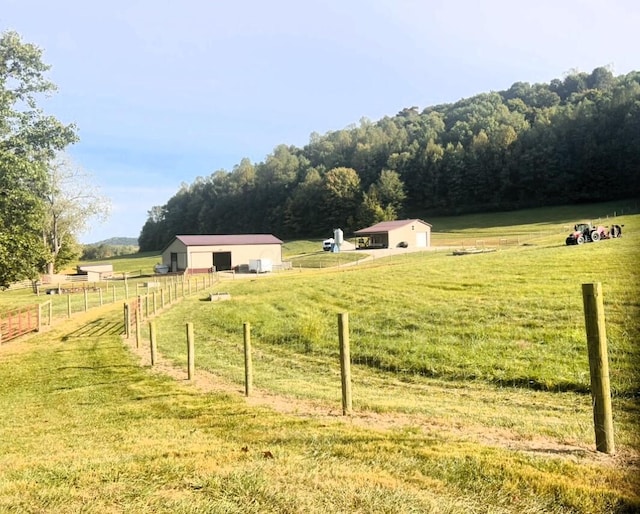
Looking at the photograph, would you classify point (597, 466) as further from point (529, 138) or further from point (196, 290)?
point (529, 138)

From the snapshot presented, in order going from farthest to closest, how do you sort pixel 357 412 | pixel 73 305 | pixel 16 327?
pixel 73 305, pixel 16 327, pixel 357 412

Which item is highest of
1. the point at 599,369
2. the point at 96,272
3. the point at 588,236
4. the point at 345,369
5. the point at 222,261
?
the point at 588,236

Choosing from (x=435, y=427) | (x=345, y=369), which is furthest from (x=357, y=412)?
(x=435, y=427)

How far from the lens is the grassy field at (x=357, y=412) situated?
160 inches

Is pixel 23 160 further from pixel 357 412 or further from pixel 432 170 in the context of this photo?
pixel 432 170

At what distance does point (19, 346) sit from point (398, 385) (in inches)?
583

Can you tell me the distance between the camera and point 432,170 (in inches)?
4449

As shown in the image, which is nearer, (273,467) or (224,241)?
(273,467)

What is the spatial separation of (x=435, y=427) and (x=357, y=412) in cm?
138

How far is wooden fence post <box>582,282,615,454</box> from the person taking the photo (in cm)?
491

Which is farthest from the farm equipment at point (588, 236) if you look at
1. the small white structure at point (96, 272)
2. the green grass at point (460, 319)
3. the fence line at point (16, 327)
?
the small white structure at point (96, 272)

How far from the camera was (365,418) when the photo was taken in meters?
7.08

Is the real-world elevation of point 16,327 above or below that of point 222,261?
below

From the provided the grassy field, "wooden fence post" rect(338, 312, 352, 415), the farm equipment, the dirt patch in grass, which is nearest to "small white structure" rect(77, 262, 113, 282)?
the grassy field
